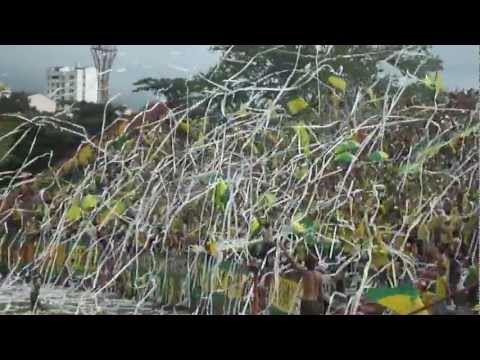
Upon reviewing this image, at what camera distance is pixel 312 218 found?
466 centimetres

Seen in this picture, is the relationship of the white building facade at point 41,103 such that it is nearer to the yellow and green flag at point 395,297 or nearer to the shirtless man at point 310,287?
the shirtless man at point 310,287

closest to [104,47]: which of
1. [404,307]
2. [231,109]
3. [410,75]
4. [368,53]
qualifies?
[231,109]

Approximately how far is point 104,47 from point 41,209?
4.03 ft

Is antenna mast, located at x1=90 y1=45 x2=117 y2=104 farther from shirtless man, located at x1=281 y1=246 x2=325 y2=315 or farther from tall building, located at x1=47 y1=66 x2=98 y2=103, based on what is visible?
shirtless man, located at x1=281 y1=246 x2=325 y2=315

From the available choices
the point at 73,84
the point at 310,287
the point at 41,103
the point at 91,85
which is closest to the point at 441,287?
the point at 310,287

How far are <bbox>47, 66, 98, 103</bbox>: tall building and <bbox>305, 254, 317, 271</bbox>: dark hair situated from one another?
6.10 feet

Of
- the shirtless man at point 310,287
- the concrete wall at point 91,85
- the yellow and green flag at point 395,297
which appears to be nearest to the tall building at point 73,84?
the concrete wall at point 91,85

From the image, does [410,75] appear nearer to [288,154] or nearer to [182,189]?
[288,154]

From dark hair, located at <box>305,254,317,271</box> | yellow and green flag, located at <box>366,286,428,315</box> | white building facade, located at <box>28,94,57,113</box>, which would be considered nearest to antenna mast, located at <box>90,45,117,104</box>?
white building facade, located at <box>28,94,57,113</box>

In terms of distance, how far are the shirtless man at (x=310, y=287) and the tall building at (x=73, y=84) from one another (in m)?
1.77

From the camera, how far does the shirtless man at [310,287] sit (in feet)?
15.2

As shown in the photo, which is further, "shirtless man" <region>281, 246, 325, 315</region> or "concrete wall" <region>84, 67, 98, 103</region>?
"concrete wall" <region>84, 67, 98, 103</region>

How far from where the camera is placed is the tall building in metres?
4.74

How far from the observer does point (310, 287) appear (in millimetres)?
4645
